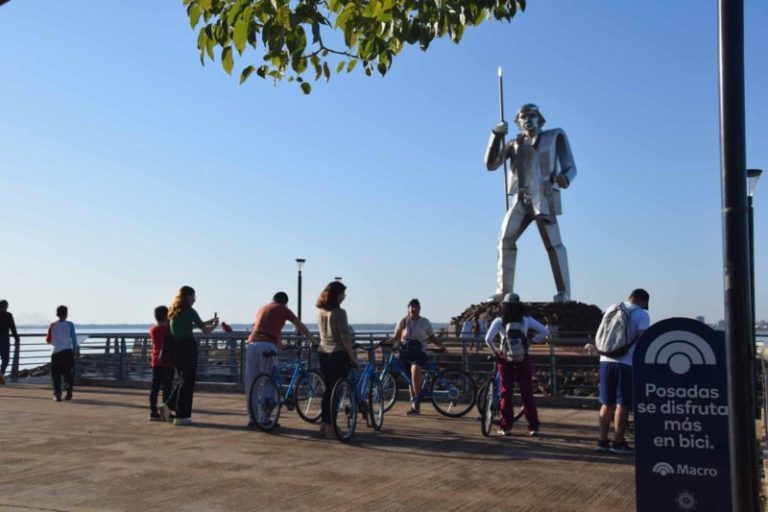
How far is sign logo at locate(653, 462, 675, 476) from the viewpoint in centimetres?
527

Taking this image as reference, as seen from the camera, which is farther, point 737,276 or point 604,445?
point 604,445

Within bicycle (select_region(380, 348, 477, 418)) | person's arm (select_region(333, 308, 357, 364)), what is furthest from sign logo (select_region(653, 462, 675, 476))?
bicycle (select_region(380, 348, 477, 418))

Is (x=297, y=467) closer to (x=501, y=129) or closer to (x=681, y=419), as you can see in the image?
(x=681, y=419)

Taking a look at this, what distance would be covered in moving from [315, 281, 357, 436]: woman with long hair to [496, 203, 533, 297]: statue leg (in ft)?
50.4

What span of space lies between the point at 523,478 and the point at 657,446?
2.14 m

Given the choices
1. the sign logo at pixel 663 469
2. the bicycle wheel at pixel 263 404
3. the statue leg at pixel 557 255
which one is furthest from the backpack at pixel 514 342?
the statue leg at pixel 557 255

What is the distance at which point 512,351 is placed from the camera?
31.4ft

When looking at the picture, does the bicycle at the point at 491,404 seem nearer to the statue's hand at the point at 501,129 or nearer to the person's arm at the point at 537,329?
the person's arm at the point at 537,329

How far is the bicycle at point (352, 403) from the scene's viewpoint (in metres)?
9.30

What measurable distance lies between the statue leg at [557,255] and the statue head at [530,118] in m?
2.59

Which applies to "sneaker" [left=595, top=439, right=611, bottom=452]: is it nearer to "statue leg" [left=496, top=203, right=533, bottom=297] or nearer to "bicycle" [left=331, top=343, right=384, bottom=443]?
"bicycle" [left=331, top=343, right=384, bottom=443]

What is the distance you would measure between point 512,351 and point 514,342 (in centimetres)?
11

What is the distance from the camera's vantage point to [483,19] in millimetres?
6043

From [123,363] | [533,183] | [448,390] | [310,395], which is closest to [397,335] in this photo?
[448,390]
